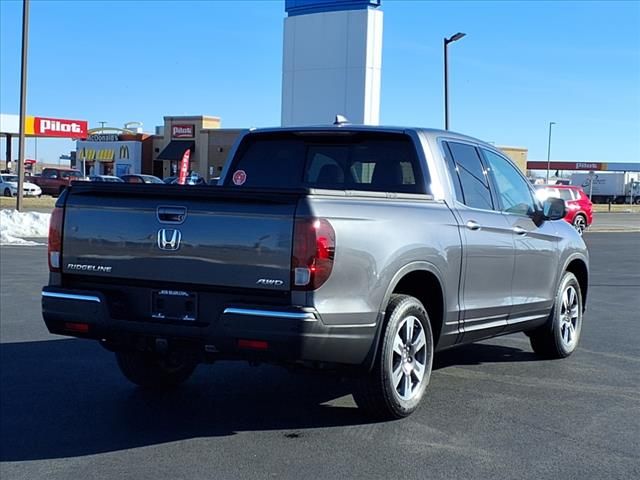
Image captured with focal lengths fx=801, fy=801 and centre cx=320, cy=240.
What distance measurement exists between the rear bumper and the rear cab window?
5.03 feet

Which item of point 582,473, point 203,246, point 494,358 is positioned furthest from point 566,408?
point 203,246

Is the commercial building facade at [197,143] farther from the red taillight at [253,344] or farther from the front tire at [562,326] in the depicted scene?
the red taillight at [253,344]

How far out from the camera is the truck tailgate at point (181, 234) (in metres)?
4.60

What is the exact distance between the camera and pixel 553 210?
282 inches

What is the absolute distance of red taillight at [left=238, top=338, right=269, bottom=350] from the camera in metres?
4.60

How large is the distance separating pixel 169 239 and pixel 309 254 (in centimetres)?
94

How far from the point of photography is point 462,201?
6094 mm

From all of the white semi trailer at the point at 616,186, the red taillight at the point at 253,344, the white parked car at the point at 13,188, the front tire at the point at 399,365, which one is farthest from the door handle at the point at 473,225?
the white semi trailer at the point at 616,186

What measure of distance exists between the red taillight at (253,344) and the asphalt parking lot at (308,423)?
2.14ft

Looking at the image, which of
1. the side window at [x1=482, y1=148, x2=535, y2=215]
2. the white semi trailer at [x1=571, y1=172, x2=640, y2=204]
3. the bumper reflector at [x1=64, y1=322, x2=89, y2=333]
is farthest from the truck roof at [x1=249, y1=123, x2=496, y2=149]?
the white semi trailer at [x1=571, y1=172, x2=640, y2=204]

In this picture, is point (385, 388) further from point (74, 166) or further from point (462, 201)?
point (74, 166)

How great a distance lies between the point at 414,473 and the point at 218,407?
1834 mm

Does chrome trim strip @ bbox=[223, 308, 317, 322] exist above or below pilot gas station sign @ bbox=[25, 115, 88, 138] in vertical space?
below

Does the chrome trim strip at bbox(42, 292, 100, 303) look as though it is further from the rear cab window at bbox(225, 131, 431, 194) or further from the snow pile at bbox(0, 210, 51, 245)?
the snow pile at bbox(0, 210, 51, 245)
